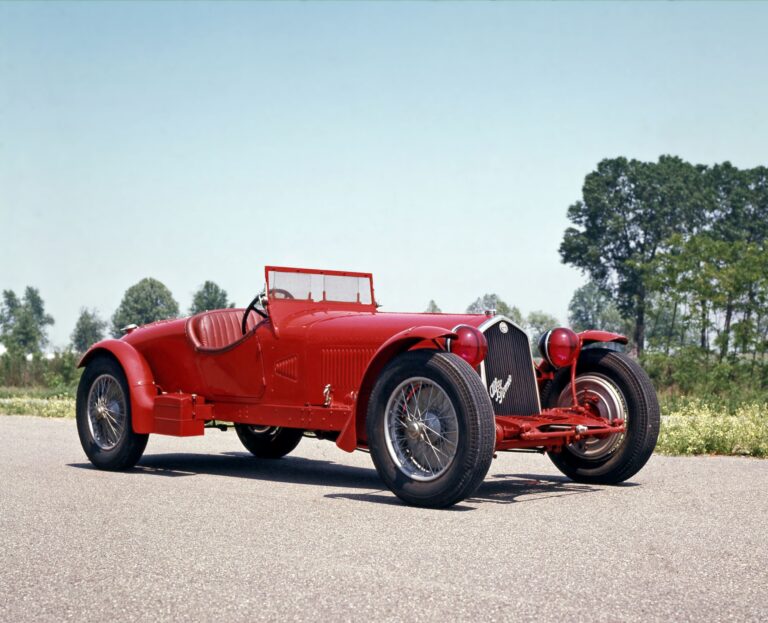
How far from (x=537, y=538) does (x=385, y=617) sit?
1.83 m

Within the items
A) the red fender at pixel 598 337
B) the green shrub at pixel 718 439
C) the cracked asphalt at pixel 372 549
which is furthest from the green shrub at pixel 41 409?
the red fender at pixel 598 337

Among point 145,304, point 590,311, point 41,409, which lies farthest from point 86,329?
point 41,409

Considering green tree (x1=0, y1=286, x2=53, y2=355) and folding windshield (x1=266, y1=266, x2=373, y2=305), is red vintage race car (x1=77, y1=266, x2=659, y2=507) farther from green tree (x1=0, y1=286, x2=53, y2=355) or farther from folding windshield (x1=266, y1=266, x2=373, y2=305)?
green tree (x1=0, y1=286, x2=53, y2=355)

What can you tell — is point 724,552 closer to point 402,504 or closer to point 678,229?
point 402,504

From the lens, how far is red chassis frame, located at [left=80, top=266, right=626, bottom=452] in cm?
719

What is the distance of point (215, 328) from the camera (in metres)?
9.25

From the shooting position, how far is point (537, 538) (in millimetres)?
5359

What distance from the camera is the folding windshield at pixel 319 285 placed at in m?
8.87

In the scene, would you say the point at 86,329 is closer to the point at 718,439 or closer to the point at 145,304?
the point at 145,304

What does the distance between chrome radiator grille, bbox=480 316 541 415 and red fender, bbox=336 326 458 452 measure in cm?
67

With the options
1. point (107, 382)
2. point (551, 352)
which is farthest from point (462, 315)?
point (107, 382)

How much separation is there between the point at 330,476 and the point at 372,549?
143 inches

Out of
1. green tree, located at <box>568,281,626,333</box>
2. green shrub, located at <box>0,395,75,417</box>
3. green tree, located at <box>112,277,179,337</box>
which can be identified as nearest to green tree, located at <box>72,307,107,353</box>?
green tree, located at <box>112,277,179,337</box>

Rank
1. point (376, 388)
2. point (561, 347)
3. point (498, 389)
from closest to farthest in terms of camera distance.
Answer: point (376, 388)
point (498, 389)
point (561, 347)
